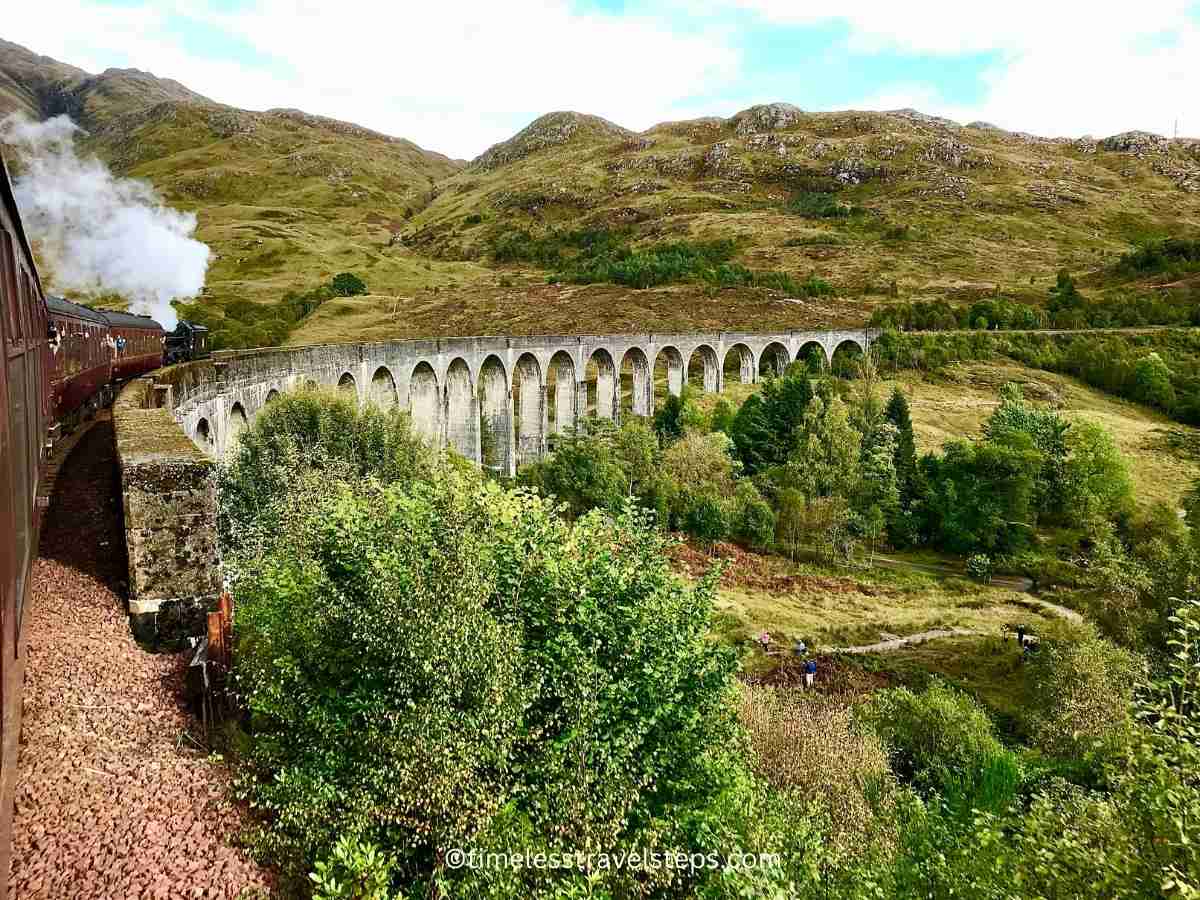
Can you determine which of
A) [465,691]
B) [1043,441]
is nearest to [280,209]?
[1043,441]

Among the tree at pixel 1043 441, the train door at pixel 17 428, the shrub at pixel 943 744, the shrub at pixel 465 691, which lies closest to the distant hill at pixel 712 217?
the tree at pixel 1043 441

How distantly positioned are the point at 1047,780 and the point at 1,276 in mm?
18361

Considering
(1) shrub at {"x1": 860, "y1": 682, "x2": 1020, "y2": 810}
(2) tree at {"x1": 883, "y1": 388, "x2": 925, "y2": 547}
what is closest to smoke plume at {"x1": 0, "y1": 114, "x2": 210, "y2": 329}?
(1) shrub at {"x1": 860, "y1": 682, "x2": 1020, "y2": 810}

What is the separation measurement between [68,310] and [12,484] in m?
13.3

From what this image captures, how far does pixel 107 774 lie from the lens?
5.15 meters

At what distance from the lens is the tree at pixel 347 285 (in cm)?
9062

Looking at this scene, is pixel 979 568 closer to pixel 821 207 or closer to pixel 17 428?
pixel 17 428

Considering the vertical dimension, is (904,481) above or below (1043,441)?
below

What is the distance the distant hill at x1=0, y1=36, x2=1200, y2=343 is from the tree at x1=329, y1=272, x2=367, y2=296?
344 centimetres

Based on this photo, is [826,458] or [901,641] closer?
[901,641]

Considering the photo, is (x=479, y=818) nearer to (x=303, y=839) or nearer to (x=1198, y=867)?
(x=303, y=839)

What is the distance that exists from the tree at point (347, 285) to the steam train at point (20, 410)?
77.8 m

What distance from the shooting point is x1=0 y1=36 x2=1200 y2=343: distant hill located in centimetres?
8131

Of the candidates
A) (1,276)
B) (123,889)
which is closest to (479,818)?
(123,889)
